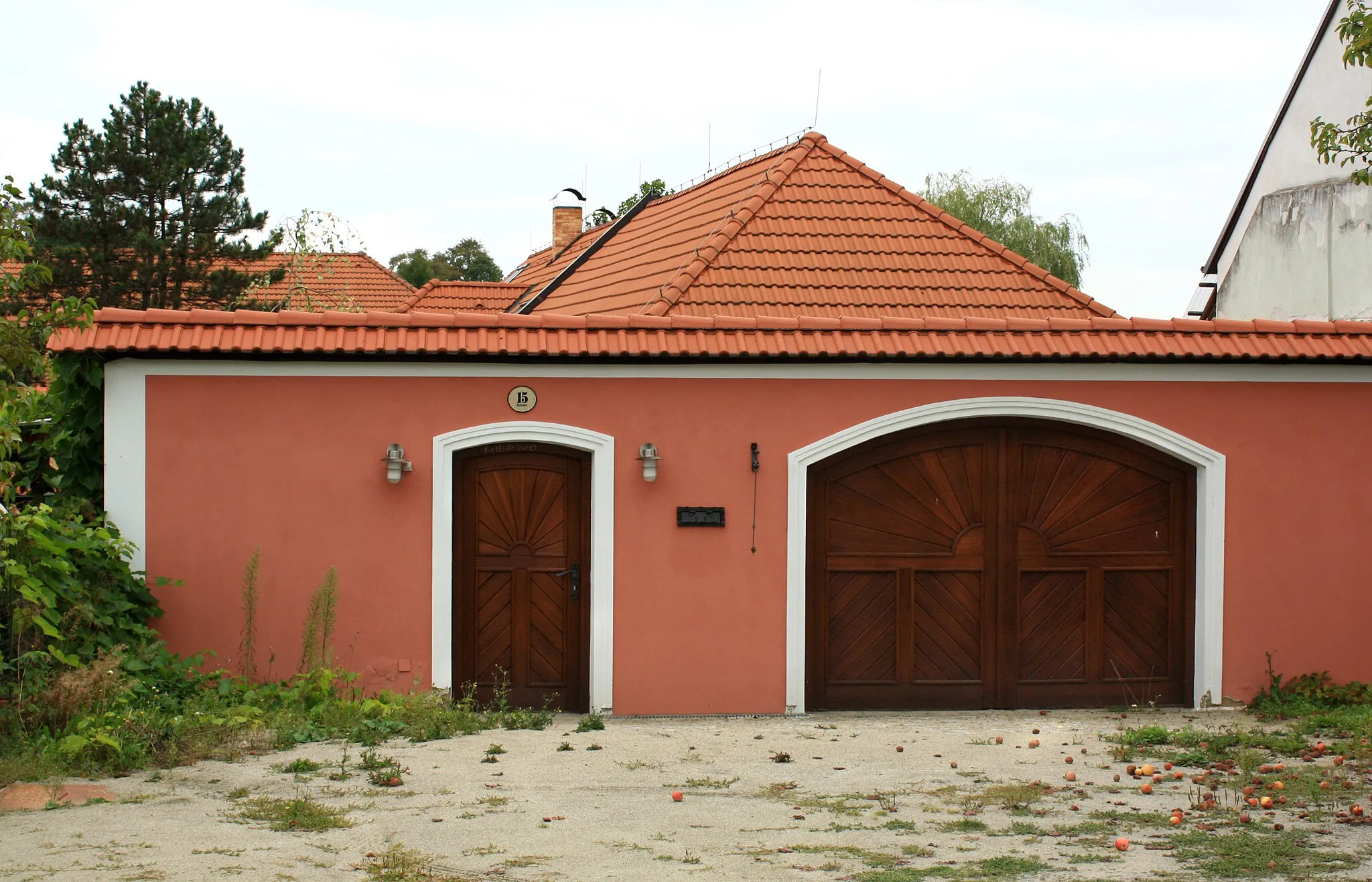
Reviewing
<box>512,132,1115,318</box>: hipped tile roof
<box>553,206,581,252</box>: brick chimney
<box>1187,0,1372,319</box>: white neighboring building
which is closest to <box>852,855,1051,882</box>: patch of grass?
<box>512,132,1115,318</box>: hipped tile roof

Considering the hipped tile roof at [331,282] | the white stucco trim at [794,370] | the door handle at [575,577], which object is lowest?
the door handle at [575,577]

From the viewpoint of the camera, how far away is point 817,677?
1055 centimetres

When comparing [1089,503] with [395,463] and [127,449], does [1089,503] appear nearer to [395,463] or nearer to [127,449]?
[395,463]

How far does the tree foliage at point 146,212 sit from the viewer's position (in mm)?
25953

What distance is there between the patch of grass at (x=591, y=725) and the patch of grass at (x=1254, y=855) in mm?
4187

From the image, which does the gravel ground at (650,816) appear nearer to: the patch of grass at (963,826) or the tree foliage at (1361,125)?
the patch of grass at (963,826)

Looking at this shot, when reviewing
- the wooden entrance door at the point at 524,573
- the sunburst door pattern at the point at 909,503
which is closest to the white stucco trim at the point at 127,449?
the wooden entrance door at the point at 524,573

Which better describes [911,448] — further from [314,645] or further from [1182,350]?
[314,645]

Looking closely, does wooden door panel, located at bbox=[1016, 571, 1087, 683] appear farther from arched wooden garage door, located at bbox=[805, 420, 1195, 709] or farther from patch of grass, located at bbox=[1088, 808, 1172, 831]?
patch of grass, located at bbox=[1088, 808, 1172, 831]

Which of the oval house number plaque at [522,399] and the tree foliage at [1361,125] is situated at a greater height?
the tree foliage at [1361,125]

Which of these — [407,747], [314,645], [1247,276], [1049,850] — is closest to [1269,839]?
[1049,850]

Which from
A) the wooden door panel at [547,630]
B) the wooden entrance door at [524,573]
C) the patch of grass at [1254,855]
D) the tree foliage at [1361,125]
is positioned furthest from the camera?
the wooden door panel at [547,630]

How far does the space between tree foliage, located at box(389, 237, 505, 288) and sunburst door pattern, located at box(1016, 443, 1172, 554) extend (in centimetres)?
5211

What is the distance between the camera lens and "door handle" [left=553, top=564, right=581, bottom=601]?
1028 cm
